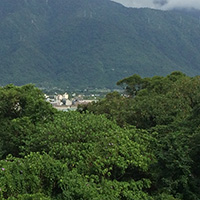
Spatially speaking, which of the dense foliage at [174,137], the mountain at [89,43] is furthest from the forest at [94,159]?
the mountain at [89,43]

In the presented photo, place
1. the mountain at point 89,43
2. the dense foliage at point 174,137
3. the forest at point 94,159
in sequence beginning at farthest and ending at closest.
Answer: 1. the mountain at point 89,43
2. the dense foliage at point 174,137
3. the forest at point 94,159

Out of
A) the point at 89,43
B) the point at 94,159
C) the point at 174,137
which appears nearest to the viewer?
the point at 94,159

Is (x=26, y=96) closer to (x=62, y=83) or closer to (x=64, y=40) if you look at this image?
(x=62, y=83)

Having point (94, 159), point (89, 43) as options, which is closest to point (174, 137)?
point (94, 159)

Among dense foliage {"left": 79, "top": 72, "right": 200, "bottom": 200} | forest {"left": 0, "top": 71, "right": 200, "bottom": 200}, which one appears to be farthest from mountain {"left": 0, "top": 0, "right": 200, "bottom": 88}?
forest {"left": 0, "top": 71, "right": 200, "bottom": 200}

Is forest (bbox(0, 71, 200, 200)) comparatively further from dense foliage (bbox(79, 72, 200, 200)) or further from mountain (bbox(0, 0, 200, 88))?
mountain (bbox(0, 0, 200, 88))

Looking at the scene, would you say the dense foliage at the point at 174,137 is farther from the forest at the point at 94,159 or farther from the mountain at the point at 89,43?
the mountain at the point at 89,43

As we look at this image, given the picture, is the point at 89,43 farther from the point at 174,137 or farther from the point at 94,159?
the point at 94,159

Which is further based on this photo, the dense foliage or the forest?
the dense foliage
